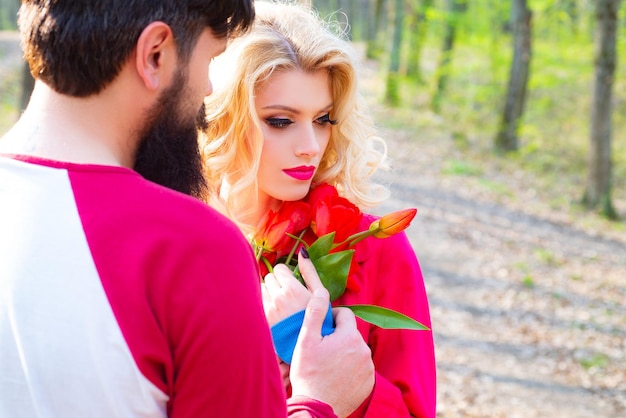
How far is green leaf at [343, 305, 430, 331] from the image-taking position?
1779 millimetres

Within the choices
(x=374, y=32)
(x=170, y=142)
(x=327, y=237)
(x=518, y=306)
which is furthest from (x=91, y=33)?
(x=374, y=32)

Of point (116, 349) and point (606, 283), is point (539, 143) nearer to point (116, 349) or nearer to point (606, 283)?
point (606, 283)

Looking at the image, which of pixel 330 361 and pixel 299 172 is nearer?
pixel 330 361

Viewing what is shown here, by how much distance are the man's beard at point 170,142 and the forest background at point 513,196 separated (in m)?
1.95

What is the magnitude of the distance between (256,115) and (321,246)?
57cm

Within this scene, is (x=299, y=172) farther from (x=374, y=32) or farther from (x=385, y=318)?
(x=374, y=32)

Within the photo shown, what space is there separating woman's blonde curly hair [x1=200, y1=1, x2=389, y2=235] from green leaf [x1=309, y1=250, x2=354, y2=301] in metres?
0.47

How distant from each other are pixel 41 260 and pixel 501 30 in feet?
60.6

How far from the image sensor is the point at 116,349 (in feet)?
3.49

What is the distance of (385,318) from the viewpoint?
5.92 feet

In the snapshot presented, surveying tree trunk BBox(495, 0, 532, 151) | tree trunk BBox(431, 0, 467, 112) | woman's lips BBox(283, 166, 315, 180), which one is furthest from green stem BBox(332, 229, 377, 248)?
tree trunk BBox(431, 0, 467, 112)

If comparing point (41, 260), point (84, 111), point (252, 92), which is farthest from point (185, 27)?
point (252, 92)

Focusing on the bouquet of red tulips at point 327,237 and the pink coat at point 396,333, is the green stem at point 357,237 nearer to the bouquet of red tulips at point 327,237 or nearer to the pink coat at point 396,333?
the bouquet of red tulips at point 327,237

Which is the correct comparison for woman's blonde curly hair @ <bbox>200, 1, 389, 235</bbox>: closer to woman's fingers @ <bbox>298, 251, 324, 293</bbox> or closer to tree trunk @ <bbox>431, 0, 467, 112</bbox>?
woman's fingers @ <bbox>298, 251, 324, 293</bbox>
